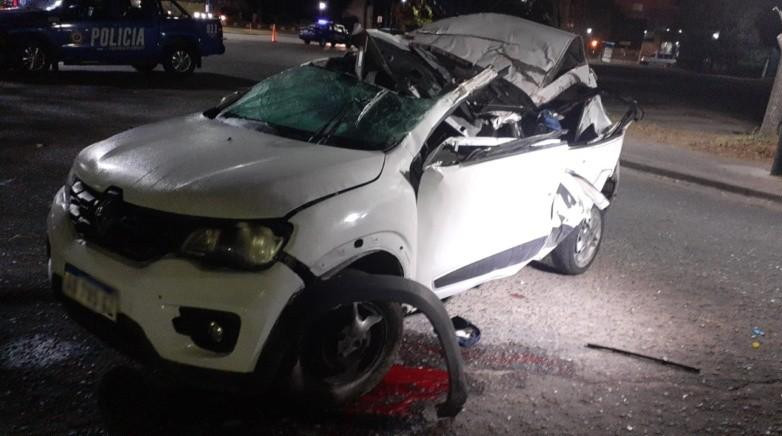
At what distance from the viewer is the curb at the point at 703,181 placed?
10.0m

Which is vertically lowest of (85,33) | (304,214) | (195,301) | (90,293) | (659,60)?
(90,293)

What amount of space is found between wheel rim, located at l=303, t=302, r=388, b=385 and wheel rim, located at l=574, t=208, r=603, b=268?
2731 mm

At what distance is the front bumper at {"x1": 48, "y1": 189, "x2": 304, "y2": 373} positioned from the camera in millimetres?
2824

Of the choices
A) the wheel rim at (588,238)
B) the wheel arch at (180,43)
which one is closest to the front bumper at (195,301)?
the wheel rim at (588,238)

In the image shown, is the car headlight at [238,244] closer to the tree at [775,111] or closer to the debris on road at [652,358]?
the debris on road at [652,358]

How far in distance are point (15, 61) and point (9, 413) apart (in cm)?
1269

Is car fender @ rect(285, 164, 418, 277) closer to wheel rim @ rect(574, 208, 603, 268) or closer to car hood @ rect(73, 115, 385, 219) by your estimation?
car hood @ rect(73, 115, 385, 219)

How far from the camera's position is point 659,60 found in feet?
188

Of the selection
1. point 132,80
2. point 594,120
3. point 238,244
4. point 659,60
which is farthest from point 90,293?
point 659,60

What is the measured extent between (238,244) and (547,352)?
2.29 m

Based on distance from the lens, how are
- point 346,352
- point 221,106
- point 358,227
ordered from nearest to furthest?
point 358,227
point 346,352
point 221,106

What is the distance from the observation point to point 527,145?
434 centimetres

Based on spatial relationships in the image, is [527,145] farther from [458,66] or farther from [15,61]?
[15,61]

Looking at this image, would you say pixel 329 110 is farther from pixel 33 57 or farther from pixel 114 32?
pixel 33 57
